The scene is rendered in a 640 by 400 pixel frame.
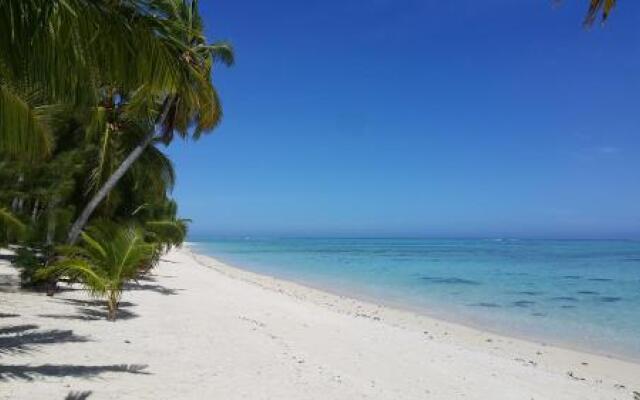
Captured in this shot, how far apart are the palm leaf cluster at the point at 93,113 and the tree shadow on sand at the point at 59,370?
1.87m

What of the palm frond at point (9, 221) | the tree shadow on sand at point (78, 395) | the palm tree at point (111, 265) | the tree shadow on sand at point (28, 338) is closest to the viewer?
the tree shadow on sand at point (78, 395)

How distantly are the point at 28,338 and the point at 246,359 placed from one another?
2.36 meters

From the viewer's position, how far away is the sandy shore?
5.56 meters

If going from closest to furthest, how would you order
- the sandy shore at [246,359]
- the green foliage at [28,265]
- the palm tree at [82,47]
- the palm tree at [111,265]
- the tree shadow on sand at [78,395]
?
the palm tree at [82,47] < the tree shadow on sand at [78,395] < the sandy shore at [246,359] < the palm tree at [111,265] < the green foliage at [28,265]

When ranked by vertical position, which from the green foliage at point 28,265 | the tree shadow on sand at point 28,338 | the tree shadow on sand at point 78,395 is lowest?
the tree shadow on sand at point 78,395

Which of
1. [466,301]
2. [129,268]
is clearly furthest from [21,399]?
[466,301]

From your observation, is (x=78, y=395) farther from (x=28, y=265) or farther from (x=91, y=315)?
(x=28, y=265)

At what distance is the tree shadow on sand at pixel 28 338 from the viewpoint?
6.13 meters

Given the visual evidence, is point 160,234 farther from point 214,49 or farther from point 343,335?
point 343,335

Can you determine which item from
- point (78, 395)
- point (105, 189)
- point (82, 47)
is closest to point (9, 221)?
point (105, 189)

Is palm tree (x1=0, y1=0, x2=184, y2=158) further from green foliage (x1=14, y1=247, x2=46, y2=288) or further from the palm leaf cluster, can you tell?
green foliage (x1=14, y1=247, x2=46, y2=288)

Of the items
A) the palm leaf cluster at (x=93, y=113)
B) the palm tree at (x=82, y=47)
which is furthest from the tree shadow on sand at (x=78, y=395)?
the palm tree at (x=82, y=47)

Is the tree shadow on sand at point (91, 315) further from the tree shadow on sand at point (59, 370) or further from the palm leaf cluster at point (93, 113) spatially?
A: the tree shadow on sand at point (59, 370)

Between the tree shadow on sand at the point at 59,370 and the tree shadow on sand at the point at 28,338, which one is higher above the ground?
the tree shadow on sand at the point at 28,338
